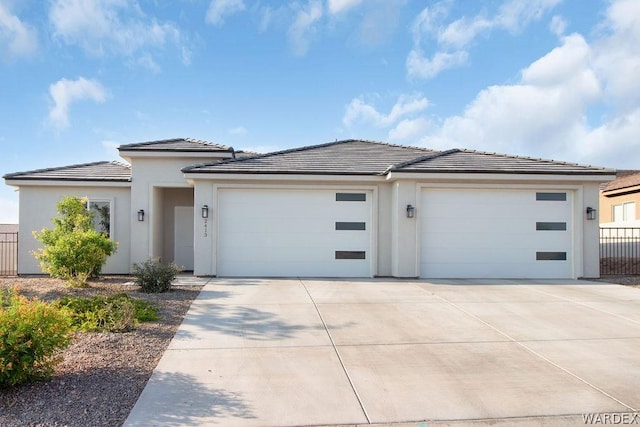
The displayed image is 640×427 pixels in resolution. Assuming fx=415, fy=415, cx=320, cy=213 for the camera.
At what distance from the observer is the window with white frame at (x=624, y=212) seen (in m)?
20.6

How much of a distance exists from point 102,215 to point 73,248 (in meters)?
3.19

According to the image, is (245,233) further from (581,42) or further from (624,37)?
(624,37)

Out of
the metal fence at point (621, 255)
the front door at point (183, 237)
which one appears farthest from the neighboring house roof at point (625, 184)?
the front door at point (183, 237)

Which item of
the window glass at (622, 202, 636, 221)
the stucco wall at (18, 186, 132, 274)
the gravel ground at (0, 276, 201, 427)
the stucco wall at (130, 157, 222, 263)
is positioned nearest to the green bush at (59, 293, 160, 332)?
the gravel ground at (0, 276, 201, 427)

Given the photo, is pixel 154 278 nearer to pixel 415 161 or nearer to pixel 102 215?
pixel 102 215

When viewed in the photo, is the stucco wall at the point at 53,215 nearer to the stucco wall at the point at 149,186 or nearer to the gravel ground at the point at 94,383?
the stucco wall at the point at 149,186

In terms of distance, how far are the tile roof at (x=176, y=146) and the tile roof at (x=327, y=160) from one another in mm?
873

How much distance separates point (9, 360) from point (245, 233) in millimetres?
8342

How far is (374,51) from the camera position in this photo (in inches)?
557

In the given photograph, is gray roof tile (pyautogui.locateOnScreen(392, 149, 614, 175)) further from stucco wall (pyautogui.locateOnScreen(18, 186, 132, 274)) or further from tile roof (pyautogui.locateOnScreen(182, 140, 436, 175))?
stucco wall (pyautogui.locateOnScreen(18, 186, 132, 274))

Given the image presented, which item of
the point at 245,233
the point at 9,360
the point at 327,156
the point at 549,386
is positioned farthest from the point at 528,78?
the point at 9,360

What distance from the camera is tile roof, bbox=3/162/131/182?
1268 cm

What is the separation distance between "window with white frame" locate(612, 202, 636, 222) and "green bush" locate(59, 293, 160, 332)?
2271 cm

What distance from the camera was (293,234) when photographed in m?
12.1
